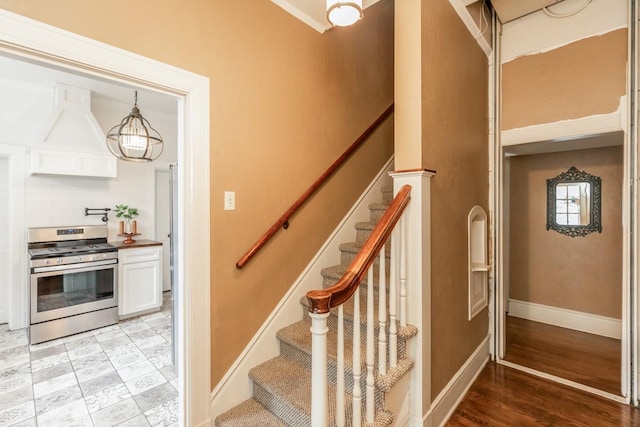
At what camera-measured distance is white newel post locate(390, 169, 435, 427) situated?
165 centimetres

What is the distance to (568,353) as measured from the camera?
9.23 ft

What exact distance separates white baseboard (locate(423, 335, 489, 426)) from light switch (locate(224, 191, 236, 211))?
1.70 meters

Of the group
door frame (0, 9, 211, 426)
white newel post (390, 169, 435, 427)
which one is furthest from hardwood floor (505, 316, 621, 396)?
door frame (0, 9, 211, 426)

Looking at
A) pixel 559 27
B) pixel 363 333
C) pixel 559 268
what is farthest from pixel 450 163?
pixel 559 268

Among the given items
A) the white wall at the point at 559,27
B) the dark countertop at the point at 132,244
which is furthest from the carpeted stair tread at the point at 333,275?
the dark countertop at the point at 132,244

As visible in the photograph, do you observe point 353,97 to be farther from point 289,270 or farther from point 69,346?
point 69,346

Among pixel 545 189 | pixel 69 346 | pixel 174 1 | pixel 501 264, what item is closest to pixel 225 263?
pixel 174 1

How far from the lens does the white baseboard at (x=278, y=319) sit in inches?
69.0

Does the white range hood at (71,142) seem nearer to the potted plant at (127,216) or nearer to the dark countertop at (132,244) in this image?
the potted plant at (127,216)

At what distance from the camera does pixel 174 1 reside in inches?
59.6

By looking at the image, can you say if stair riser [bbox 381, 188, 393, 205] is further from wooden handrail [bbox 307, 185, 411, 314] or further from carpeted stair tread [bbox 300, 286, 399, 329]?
wooden handrail [bbox 307, 185, 411, 314]

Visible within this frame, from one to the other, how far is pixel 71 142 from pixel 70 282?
168cm

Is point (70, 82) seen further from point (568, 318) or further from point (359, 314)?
point (568, 318)

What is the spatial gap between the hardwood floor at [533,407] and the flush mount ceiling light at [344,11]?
8.47ft
